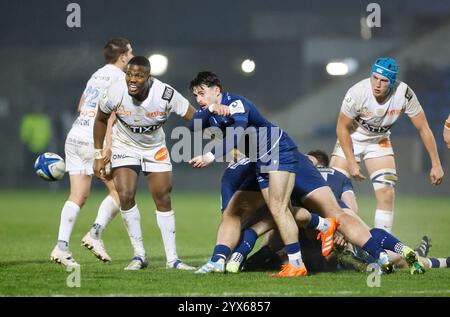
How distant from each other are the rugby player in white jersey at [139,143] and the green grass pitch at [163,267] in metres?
0.46

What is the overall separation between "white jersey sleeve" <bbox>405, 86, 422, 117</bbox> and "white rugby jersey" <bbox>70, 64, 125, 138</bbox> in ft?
10.1

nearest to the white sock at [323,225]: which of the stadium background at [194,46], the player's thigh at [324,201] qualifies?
the player's thigh at [324,201]

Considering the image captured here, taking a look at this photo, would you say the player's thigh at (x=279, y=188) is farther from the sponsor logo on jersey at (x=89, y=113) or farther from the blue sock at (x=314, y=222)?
the sponsor logo on jersey at (x=89, y=113)

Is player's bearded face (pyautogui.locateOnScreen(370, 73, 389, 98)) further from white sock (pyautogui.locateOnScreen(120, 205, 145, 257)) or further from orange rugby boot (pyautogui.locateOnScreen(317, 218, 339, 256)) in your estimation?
white sock (pyautogui.locateOnScreen(120, 205, 145, 257))

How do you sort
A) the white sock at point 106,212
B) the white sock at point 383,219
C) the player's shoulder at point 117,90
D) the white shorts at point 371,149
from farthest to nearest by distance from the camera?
the white shorts at point 371,149 → the white sock at point 383,219 → the white sock at point 106,212 → the player's shoulder at point 117,90

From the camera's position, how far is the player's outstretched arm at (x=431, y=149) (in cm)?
1023

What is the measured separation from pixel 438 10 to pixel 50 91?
1360cm

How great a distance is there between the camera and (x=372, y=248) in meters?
8.91

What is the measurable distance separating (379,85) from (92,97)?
306 cm

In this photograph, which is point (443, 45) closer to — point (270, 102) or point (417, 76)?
point (417, 76)

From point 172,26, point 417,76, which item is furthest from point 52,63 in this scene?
point 417,76

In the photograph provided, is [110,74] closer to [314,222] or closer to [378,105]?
[314,222]

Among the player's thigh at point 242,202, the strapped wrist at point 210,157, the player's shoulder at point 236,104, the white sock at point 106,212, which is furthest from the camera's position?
the white sock at point 106,212

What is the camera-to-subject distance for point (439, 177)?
1021cm
